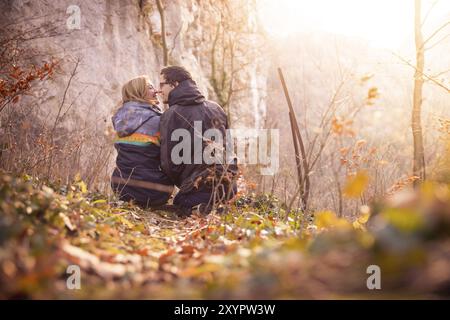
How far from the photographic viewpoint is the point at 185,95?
14.9 ft

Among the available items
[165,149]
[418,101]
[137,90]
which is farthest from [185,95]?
[418,101]

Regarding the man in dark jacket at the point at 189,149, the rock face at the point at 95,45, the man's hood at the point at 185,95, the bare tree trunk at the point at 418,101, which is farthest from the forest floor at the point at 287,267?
the rock face at the point at 95,45

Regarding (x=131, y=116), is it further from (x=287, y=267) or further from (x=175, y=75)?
(x=287, y=267)

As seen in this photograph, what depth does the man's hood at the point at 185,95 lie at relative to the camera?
14.9ft

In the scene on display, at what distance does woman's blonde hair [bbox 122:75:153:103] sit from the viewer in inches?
A: 181

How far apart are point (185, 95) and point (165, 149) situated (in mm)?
672

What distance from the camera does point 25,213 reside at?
1849 millimetres

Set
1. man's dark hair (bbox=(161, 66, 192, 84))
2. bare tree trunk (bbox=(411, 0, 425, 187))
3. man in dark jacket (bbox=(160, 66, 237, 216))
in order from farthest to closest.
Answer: man's dark hair (bbox=(161, 66, 192, 84)) < bare tree trunk (bbox=(411, 0, 425, 187)) < man in dark jacket (bbox=(160, 66, 237, 216))

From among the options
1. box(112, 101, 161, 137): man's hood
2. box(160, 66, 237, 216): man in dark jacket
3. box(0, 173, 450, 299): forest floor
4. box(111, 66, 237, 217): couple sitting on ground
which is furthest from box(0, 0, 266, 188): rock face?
box(0, 173, 450, 299): forest floor

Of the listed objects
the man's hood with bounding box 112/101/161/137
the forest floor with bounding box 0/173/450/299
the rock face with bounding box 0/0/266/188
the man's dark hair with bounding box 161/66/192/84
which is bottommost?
the forest floor with bounding box 0/173/450/299

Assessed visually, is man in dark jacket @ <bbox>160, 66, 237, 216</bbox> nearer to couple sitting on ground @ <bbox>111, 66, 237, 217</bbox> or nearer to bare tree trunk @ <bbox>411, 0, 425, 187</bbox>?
couple sitting on ground @ <bbox>111, 66, 237, 217</bbox>

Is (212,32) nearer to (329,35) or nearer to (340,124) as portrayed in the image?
(340,124)

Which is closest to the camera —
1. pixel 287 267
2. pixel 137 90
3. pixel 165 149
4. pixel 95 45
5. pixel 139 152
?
pixel 287 267
